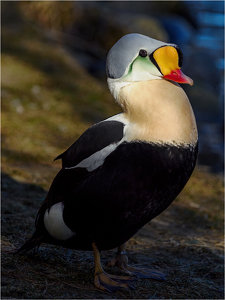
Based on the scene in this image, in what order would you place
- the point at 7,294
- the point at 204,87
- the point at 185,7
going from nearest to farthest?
the point at 7,294, the point at 204,87, the point at 185,7

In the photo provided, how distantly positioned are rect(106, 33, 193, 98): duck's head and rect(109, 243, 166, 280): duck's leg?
122cm

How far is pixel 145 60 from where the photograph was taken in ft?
7.32

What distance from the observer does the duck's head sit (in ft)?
7.24

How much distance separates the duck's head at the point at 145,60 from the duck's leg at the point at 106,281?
1.09 m

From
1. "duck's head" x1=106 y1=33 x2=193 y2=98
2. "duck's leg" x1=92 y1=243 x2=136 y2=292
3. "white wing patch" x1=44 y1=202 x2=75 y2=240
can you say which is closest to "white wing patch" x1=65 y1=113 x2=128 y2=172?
"duck's head" x1=106 y1=33 x2=193 y2=98

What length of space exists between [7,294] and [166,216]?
2.15 meters

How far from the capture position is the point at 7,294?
2158 mm

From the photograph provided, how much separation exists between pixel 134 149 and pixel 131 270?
99 cm

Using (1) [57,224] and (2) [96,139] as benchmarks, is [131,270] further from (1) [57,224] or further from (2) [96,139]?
(2) [96,139]

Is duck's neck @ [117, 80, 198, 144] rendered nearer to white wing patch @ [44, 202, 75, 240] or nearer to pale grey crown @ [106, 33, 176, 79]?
pale grey crown @ [106, 33, 176, 79]

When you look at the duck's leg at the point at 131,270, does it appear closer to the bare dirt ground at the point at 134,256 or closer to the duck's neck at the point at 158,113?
the bare dirt ground at the point at 134,256

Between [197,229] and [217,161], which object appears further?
[217,161]

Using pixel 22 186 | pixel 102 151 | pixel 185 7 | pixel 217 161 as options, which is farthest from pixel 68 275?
pixel 185 7

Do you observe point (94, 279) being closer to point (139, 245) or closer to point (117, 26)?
point (139, 245)
